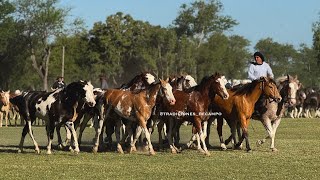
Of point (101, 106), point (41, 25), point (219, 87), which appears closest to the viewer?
point (219, 87)

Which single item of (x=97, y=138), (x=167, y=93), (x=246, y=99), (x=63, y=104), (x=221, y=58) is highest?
(x=221, y=58)

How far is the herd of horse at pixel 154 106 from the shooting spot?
1939cm

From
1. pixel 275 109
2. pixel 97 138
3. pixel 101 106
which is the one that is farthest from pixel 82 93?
pixel 275 109

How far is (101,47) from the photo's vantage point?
82000mm

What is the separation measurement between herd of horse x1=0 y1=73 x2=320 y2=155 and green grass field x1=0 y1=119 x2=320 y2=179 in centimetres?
63

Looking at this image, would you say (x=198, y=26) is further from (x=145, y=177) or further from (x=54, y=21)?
(x=145, y=177)

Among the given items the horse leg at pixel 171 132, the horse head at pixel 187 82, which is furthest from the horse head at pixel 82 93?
the horse head at pixel 187 82

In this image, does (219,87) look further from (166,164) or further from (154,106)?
(166,164)

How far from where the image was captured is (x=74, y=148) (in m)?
20.0

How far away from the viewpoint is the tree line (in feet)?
265

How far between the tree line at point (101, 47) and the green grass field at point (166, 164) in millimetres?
58062

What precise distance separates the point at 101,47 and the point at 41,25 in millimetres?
7627

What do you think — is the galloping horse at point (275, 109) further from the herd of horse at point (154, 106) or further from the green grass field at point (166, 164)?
the green grass field at point (166, 164)

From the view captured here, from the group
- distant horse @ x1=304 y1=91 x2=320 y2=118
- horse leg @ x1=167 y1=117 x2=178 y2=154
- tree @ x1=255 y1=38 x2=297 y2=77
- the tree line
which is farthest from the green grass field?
tree @ x1=255 y1=38 x2=297 y2=77
